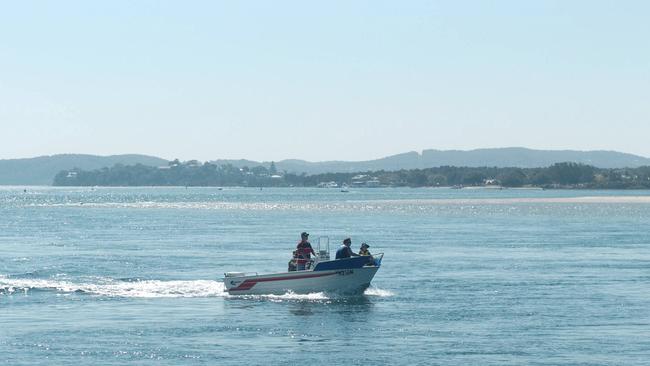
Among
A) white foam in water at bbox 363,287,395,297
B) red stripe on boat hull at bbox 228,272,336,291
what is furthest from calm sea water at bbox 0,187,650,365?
red stripe on boat hull at bbox 228,272,336,291

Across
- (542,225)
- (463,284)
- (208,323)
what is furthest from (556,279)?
(542,225)

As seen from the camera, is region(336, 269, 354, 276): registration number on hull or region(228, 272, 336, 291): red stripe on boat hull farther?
region(336, 269, 354, 276): registration number on hull

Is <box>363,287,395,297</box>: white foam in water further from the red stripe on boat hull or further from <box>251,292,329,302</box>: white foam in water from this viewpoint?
the red stripe on boat hull

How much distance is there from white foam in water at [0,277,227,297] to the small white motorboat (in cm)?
143

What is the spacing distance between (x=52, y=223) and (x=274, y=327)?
100822 millimetres

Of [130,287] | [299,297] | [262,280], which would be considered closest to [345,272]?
[299,297]

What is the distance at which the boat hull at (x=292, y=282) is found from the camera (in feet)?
182

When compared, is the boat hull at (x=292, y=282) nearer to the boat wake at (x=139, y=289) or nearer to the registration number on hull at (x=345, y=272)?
the registration number on hull at (x=345, y=272)

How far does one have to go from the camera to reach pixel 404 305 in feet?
173

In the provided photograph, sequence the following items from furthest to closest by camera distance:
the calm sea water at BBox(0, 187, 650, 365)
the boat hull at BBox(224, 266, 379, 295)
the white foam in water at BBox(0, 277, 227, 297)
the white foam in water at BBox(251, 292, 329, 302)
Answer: the white foam in water at BBox(0, 277, 227, 297), the boat hull at BBox(224, 266, 379, 295), the white foam in water at BBox(251, 292, 329, 302), the calm sea water at BBox(0, 187, 650, 365)

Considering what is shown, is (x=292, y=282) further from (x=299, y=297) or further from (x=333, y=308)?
(x=333, y=308)

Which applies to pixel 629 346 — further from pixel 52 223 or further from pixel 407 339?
pixel 52 223

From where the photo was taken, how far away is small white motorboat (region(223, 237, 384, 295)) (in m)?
55.7

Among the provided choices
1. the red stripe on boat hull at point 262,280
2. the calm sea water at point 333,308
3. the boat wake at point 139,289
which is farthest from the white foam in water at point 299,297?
the red stripe on boat hull at point 262,280
